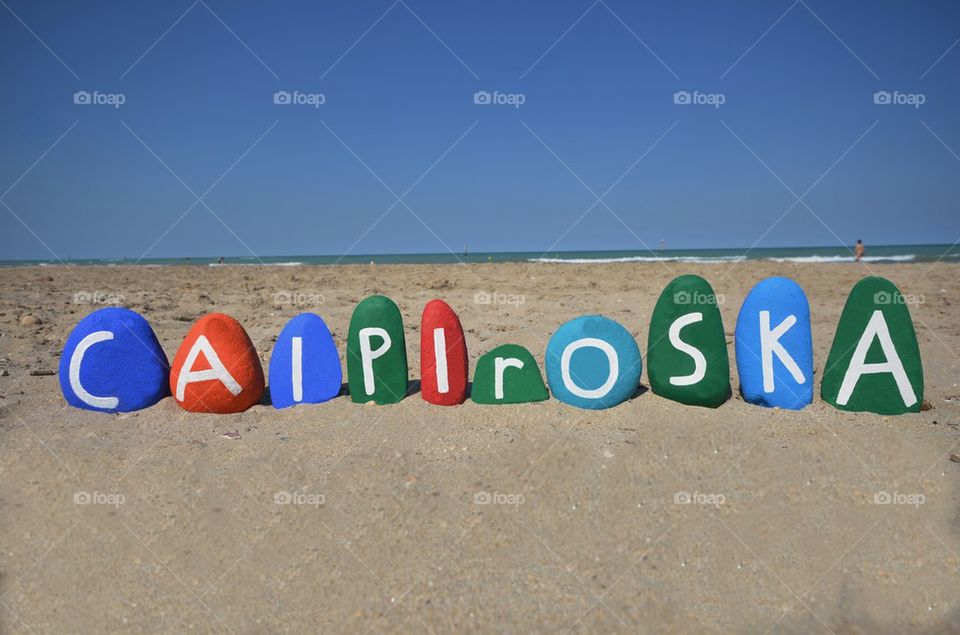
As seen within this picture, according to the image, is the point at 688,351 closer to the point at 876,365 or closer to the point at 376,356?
A: the point at 876,365

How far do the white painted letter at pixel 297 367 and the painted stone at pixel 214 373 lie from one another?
0.27 m

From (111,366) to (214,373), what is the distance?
77cm

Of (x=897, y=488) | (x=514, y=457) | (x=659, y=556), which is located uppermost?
(x=514, y=457)

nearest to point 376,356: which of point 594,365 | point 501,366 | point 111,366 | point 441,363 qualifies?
point 441,363

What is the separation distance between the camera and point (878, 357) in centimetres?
410

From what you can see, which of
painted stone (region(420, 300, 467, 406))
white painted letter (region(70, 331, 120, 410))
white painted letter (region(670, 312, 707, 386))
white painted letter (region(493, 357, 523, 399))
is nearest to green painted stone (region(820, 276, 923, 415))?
white painted letter (region(670, 312, 707, 386))

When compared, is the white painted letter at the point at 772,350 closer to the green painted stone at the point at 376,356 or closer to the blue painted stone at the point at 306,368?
the green painted stone at the point at 376,356

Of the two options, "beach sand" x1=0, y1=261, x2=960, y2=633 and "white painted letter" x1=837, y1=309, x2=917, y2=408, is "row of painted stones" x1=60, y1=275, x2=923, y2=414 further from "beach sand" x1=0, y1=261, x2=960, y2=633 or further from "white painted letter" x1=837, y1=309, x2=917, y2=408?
"beach sand" x1=0, y1=261, x2=960, y2=633

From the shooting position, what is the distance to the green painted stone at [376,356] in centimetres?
440

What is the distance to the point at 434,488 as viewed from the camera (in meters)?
3.21

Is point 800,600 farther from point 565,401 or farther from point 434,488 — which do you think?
point 565,401

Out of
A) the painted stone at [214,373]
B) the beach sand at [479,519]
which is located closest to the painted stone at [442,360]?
the beach sand at [479,519]

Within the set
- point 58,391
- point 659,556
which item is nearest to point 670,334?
point 659,556

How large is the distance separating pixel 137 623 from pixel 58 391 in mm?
3016
